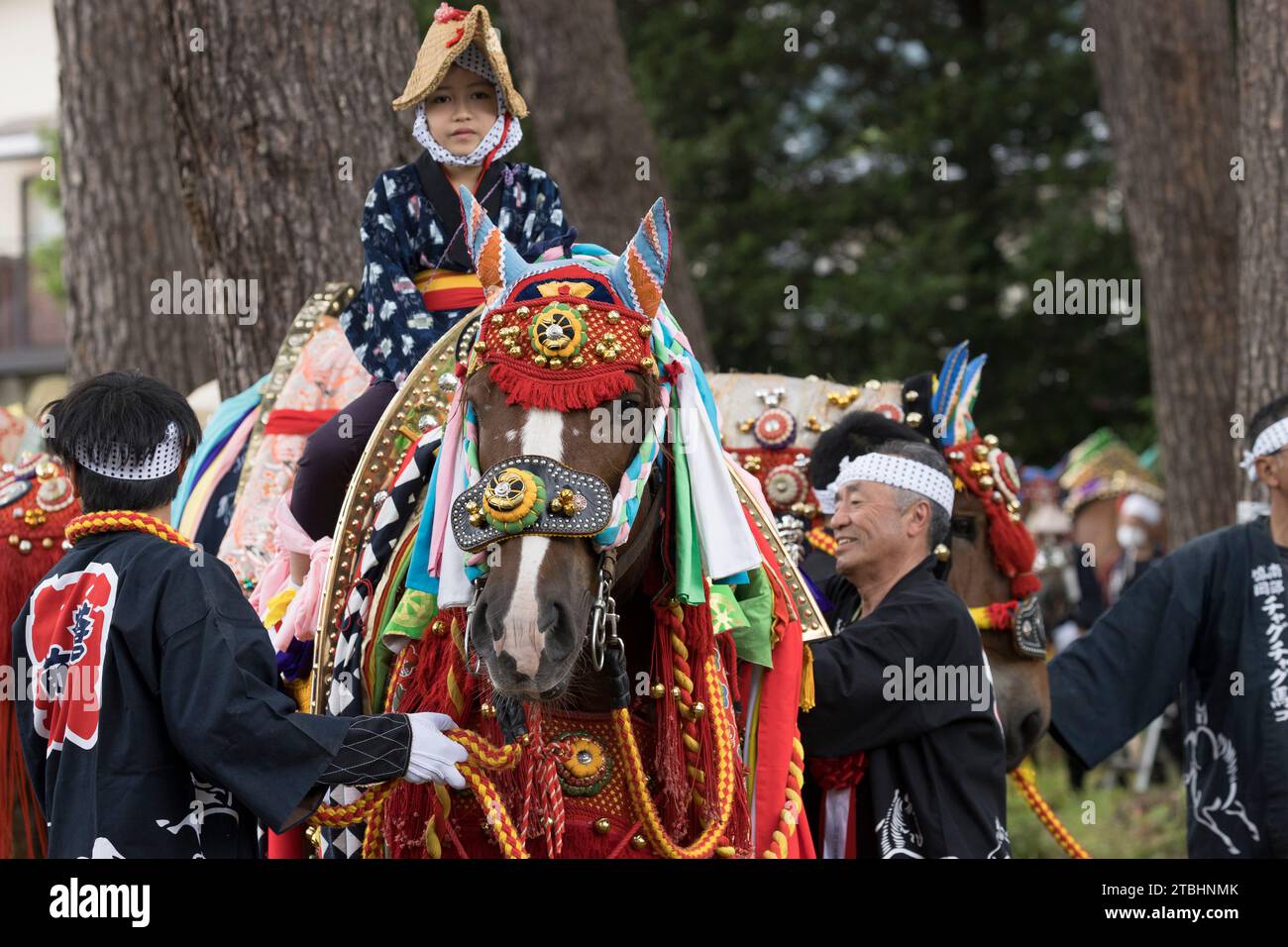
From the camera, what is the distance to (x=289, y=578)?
518 centimetres

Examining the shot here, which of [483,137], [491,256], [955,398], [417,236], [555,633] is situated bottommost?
[555,633]

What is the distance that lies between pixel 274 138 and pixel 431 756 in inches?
147

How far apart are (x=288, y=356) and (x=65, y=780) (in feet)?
7.88

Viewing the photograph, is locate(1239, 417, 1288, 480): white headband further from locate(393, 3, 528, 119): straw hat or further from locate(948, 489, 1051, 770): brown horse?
locate(393, 3, 528, 119): straw hat

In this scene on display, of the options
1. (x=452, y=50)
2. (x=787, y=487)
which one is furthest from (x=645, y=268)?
(x=787, y=487)

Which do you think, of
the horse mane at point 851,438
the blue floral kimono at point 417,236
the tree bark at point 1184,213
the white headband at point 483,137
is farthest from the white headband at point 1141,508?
the white headband at point 483,137

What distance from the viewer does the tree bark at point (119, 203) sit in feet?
29.7

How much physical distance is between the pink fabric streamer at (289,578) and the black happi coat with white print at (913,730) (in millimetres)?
1380

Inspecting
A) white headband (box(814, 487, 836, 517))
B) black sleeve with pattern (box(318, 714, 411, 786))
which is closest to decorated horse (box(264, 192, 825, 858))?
black sleeve with pattern (box(318, 714, 411, 786))

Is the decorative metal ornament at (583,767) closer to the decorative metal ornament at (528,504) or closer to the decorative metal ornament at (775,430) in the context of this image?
the decorative metal ornament at (528,504)

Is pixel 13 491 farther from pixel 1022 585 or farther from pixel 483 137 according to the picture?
pixel 1022 585

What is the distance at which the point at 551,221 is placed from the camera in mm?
5340

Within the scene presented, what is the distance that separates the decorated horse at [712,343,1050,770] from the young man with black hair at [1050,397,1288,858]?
0.96 ft
